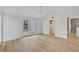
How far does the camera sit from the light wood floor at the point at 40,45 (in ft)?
6.48

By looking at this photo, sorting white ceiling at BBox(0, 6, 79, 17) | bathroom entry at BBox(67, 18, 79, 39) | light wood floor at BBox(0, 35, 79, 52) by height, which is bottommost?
→ light wood floor at BBox(0, 35, 79, 52)

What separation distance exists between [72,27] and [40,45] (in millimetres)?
611

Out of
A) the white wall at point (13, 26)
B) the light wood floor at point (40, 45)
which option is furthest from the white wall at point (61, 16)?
the white wall at point (13, 26)

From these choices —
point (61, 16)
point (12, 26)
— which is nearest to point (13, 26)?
point (12, 26)

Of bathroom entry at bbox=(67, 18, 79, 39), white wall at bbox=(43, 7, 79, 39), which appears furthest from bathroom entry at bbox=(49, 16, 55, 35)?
bathroom entry at bbox=(67, 18, 79, 39)

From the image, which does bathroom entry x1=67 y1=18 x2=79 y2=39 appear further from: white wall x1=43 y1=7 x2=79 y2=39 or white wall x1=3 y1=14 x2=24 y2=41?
white wall x1=3 y1=14 x2=24 y2=41

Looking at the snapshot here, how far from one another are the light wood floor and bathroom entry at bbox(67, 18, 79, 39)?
0.10m

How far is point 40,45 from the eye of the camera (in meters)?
1.99

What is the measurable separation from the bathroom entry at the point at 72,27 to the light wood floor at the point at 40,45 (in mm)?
100

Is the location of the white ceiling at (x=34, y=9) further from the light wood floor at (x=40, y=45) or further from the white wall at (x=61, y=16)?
the light wood floor at (x=40, y=45)

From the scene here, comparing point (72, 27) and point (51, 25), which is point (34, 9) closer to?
point (51, 25)

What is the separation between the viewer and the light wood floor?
77.8 inches

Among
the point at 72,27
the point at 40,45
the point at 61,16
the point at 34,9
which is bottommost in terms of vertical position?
the point at 40,45
